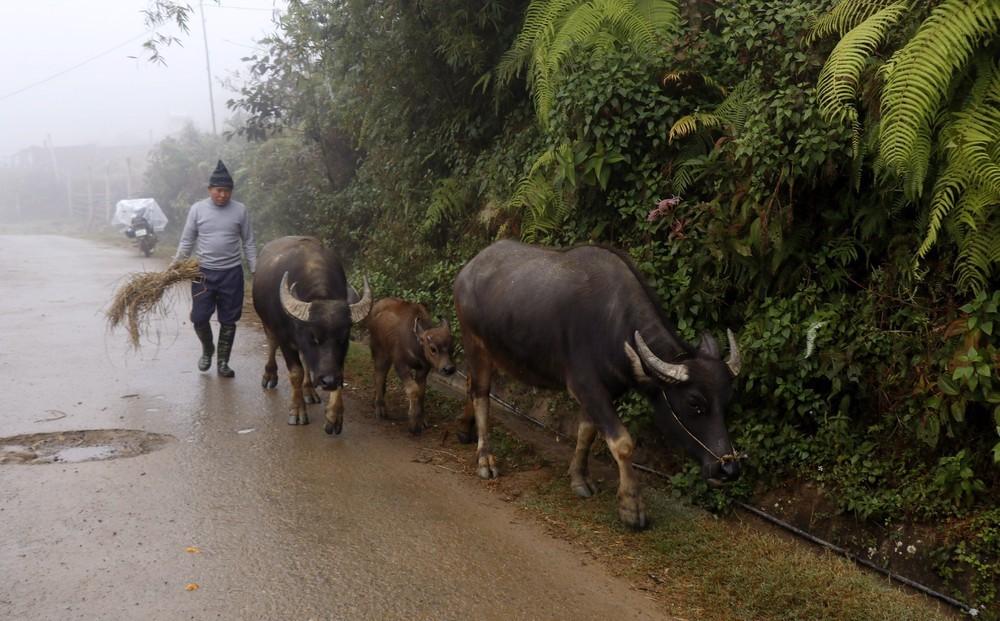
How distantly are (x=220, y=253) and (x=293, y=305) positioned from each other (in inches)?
86.0

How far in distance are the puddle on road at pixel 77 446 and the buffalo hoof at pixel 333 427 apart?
123cm

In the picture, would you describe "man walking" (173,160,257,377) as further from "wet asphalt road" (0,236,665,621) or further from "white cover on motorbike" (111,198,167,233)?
"white cover on motorbike" (111,198,167,233)

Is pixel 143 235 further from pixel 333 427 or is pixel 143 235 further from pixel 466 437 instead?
pixel 466 437

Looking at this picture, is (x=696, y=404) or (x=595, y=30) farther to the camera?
(x=595, y=30)

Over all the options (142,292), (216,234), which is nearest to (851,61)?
(216,234)

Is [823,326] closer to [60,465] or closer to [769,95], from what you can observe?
[769,95]

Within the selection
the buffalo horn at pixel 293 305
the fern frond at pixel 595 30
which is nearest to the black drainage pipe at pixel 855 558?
the buffalo horn at pixel 293 305

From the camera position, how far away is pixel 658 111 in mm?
5934

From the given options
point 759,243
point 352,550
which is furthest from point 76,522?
point 759,243

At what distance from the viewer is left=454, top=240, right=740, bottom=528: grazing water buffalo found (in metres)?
4.45

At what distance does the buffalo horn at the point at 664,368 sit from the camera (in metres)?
4.40

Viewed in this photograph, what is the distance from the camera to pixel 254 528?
4.48 meters

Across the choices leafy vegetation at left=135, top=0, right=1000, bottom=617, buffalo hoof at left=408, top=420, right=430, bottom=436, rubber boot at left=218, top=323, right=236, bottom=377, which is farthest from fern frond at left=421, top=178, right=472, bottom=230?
buffalo hoof at left=408, top=420, right=430, bottom=436

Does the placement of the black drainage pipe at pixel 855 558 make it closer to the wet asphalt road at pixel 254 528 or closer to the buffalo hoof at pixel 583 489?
the buffalo hoof at pixel 583 489
